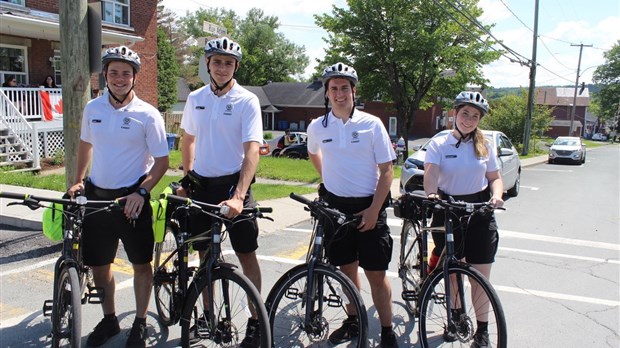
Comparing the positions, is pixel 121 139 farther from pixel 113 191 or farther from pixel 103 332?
pixel 103 332

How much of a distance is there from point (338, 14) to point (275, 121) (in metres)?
33.8

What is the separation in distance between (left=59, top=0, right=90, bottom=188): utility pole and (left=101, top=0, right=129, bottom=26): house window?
14.5 metres

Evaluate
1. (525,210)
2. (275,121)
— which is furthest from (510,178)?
(275,121)

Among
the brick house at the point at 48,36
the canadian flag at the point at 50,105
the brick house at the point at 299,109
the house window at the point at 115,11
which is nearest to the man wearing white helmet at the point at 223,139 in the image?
the brick house at the point at 48,36

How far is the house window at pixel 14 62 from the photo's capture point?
16.1 metres

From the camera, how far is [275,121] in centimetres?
5759

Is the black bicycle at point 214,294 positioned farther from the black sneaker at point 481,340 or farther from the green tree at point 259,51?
the green tree at point 259,51

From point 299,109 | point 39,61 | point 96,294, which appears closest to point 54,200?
point 96,294

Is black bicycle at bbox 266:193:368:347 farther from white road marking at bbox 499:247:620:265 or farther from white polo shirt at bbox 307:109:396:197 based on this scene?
white road marking at bbox 499:247:620:265

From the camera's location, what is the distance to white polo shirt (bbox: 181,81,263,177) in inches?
136

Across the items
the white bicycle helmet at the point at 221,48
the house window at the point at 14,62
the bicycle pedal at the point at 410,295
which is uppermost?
the house window at the point at 14,62

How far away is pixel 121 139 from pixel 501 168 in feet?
30.3

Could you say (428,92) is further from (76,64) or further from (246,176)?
(246,176)

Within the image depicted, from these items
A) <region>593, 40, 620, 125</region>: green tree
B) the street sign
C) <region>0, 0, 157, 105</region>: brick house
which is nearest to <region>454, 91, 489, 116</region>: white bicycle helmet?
the street sign
